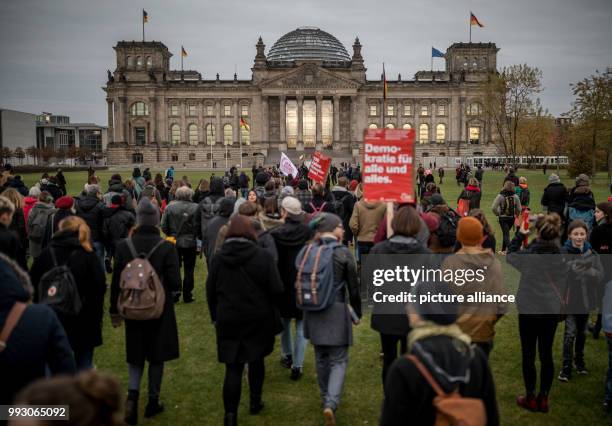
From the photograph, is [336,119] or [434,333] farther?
[336,119]

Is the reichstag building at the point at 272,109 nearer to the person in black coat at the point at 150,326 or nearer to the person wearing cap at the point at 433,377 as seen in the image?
the person in black coat at the point at 150,326

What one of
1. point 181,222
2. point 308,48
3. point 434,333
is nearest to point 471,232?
point 434,333

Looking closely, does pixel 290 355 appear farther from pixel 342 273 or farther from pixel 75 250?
pixel 75 250

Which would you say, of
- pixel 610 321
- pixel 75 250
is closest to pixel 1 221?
pixel 75 250

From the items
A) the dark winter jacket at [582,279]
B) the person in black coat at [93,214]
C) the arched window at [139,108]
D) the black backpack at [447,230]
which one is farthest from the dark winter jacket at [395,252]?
the arched window at [139,108]

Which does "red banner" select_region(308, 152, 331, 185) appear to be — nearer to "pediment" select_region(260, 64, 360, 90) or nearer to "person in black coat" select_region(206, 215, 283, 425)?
"person in black coat" select_region(206, 215, 283, 425)

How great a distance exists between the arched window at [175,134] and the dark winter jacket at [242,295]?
297 feet

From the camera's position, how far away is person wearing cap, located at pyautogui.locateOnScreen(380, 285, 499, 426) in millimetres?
3467

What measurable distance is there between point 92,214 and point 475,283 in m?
8.25

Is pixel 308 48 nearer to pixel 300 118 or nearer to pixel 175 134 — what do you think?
pixel 300 118

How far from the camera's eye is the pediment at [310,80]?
8888cm

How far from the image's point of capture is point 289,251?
24.9 feet

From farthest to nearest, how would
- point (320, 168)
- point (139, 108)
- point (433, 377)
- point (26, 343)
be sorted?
point (139, 108) < point (320, 168) < point (26, 343) < point (433, 377)

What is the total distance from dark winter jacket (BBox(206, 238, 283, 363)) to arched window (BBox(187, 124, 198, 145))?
89.8 m
